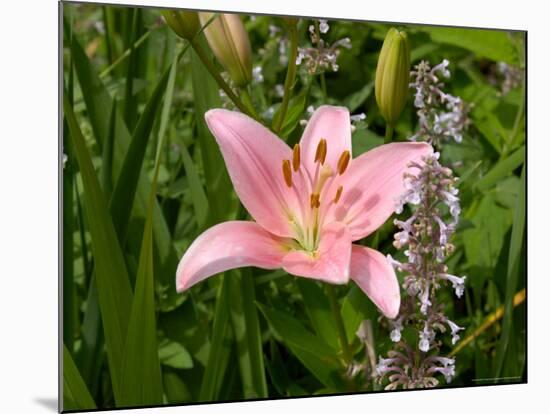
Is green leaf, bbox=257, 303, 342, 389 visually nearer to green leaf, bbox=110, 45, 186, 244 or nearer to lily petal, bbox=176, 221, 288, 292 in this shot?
lily petal, bbox=176, 221, 288, 292

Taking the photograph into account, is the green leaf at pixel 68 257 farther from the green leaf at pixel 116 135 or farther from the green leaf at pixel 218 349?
the green leaf at pixel 218 349

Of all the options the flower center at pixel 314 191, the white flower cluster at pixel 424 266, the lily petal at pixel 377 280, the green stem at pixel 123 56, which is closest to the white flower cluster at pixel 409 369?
the white flower cluster at pixel 424 266

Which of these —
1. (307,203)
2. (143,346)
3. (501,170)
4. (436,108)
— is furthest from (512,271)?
(143,346)

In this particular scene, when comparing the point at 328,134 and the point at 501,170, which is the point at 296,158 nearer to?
the point at 328,134

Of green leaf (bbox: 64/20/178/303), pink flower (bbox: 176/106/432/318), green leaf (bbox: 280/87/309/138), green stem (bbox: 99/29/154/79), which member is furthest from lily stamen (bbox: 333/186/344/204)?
green stem (bbox: 99/29/154/79)

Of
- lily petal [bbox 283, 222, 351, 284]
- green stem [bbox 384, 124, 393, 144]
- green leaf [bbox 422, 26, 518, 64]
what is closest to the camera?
lily petal [bbox 283, 222, 351, 284]

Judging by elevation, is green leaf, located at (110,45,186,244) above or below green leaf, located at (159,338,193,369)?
above
